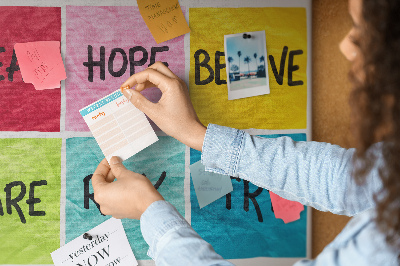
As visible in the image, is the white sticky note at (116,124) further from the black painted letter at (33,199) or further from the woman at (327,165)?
the black painted letter at (33,199)

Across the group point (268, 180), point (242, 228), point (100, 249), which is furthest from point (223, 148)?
point (100, 249)

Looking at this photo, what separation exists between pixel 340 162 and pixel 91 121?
21.7 inches

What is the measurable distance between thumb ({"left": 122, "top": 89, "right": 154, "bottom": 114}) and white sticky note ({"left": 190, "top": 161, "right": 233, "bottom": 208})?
23 cm

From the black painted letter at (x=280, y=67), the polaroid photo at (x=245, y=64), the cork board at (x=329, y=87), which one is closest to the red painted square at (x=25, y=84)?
the polaroid photo at (x=245, y=64)

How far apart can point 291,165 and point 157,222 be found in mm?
291

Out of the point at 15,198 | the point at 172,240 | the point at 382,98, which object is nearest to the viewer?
the point at 382,98

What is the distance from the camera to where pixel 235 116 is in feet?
2.97

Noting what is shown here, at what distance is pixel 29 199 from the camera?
2.84 feet

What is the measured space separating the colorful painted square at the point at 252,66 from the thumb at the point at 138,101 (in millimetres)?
176

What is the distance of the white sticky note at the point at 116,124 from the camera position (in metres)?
0.79

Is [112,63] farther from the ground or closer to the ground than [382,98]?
farther from the ground

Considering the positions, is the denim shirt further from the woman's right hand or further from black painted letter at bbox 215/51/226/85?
black painted letter at bbox 215/51/226/85

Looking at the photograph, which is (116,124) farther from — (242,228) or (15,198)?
(242,228)

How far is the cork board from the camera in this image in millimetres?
856
